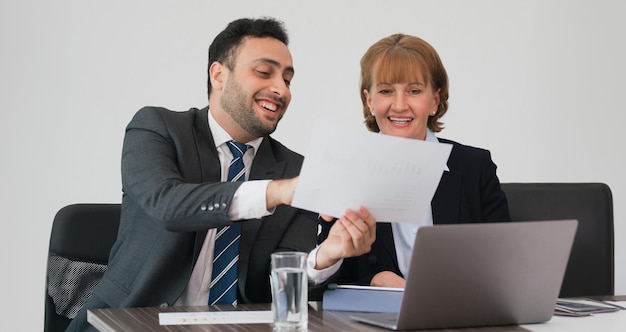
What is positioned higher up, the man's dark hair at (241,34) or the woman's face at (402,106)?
the man's dark hair at (241,34)

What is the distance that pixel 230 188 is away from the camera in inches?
79.1

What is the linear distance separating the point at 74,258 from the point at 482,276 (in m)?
1.04

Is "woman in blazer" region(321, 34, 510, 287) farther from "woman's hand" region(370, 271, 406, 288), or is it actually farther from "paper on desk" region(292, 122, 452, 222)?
"paper on desk" region(292, 122, 452, 222)

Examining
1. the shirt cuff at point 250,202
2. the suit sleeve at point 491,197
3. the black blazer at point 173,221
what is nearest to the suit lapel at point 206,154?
the black blazer at point 173,221

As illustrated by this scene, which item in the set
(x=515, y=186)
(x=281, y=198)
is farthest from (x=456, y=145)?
(x=281, y=198)

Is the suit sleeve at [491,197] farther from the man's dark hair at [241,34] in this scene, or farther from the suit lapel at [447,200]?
the man's dark hair at [241,34]

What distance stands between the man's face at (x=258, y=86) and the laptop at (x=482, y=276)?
76cm

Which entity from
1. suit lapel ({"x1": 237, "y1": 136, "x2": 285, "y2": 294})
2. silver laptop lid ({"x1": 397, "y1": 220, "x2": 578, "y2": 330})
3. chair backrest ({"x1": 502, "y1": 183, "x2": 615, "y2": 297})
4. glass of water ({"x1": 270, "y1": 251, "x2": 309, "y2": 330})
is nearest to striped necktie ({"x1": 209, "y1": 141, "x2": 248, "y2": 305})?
suit lapel ({"x1": 237, "y1": 136, "x2": 285, "y2": 294})

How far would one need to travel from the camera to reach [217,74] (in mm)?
2551

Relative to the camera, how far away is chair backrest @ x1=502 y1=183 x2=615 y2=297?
2605 millimetres

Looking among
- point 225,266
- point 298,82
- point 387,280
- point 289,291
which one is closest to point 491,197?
point 387,280

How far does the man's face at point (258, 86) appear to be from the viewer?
95.3 inches

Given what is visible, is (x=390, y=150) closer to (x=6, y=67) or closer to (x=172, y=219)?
(x=172, y=219)

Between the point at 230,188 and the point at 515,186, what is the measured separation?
981 mm
